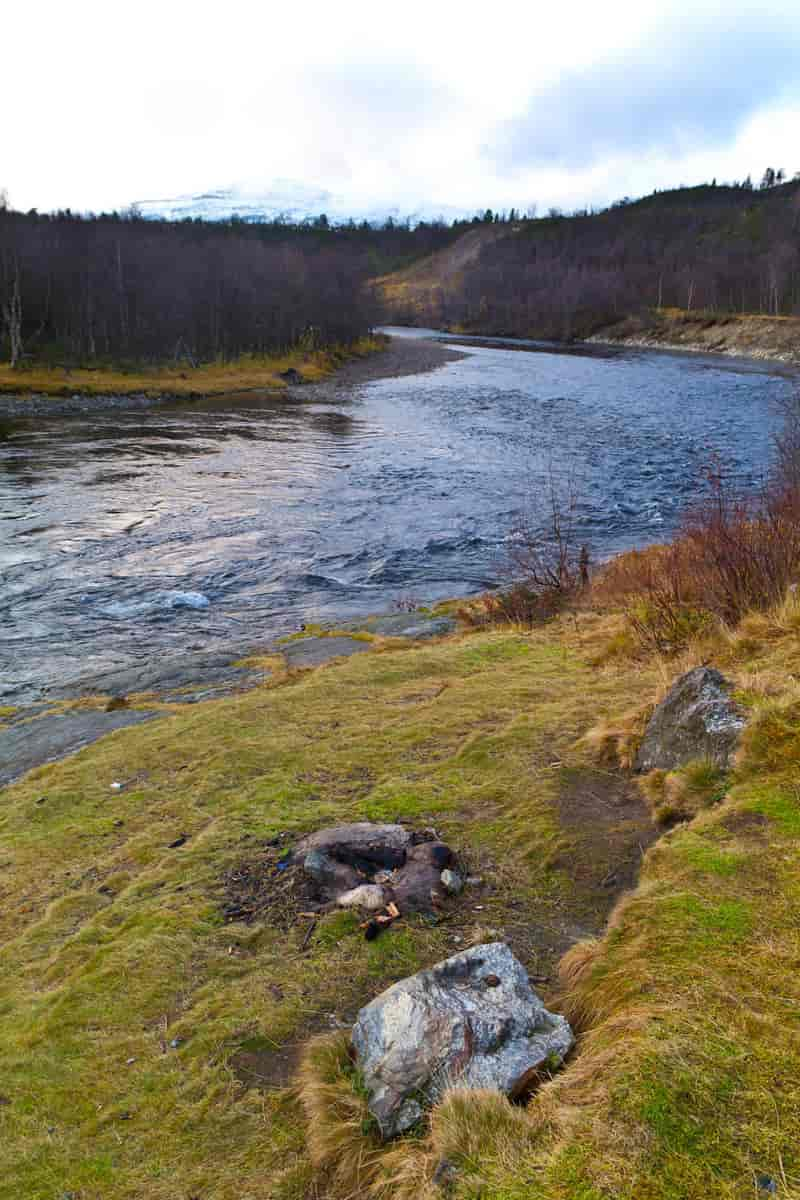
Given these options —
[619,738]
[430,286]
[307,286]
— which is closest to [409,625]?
[619,738]

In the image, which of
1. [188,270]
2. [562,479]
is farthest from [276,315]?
[562,479]

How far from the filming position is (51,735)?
8102 mm

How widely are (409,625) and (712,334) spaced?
70276mm

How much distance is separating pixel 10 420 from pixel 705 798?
128 ft

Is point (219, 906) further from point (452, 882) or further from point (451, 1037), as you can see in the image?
point (451, 1037)

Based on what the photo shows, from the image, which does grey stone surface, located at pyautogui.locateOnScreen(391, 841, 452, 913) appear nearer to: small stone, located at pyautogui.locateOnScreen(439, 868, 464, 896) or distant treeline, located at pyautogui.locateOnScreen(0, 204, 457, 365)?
small stone, located at pyautogui.locateOnScreen(439, 868, 464, 896)

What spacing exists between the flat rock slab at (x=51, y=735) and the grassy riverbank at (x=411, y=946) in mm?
590

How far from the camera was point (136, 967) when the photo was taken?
3.97 meters

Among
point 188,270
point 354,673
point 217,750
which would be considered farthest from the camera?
point 188,270

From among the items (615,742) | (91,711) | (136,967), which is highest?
(615,742)

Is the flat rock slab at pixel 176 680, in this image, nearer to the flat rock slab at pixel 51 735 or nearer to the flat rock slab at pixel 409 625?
the flat rock slab at pixel 51 735

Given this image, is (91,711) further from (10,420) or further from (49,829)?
(10,420)

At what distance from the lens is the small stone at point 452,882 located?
4.32 m

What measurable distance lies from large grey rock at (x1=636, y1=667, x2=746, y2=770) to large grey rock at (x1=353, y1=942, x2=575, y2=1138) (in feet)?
7.33
